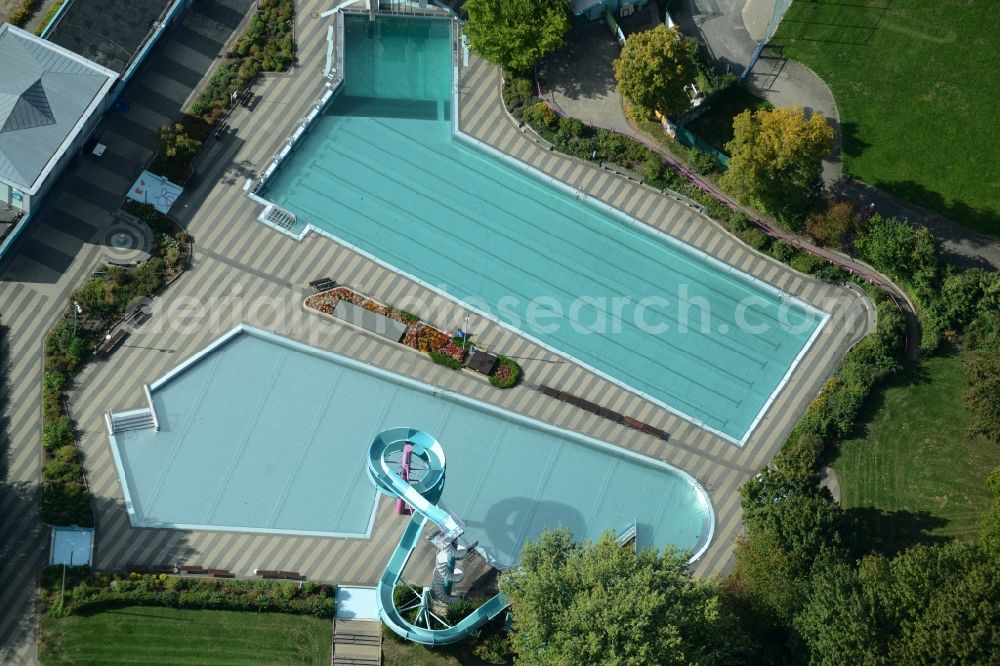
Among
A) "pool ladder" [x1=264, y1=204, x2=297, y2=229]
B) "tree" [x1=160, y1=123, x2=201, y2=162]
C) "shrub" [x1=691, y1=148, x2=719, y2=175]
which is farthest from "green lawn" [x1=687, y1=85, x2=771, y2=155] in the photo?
"tree" [x1=160, y1=123, x2=201, y2=162]

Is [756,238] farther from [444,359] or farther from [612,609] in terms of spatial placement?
[612,609]

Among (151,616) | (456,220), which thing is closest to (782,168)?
(456,220)

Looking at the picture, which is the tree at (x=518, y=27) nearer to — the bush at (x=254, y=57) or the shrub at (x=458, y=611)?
the bush at (x=254, y=57)

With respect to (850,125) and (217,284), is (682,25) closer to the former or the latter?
(850,125)

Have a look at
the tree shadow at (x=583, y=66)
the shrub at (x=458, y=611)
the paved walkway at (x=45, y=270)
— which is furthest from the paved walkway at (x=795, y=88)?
the shrub at (x=458, y=611)

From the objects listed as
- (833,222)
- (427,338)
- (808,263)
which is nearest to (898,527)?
(808,263)

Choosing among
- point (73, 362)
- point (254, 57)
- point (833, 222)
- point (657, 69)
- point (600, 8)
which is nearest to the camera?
point (73, 362)

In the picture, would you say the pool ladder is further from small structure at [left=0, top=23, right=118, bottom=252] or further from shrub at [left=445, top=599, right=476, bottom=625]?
shrub at [left=445, top=599, right=476, bottom=625]
